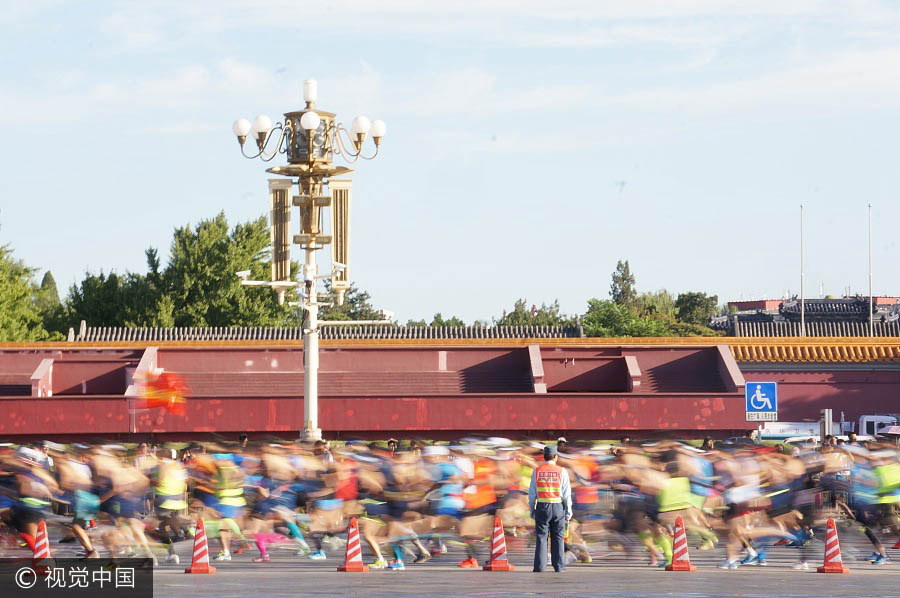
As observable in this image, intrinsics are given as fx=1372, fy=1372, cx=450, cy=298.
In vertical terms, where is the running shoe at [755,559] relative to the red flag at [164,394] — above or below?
below

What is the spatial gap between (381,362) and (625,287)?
300 ft

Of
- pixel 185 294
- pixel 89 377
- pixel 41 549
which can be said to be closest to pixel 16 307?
pixel 185 294

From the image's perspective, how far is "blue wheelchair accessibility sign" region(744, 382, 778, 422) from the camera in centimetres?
3419

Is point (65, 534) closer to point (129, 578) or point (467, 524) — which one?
point (129, 578)

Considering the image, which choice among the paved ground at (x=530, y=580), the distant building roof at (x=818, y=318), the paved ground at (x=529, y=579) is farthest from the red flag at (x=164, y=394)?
the distant building roof at (x=818, y=318)

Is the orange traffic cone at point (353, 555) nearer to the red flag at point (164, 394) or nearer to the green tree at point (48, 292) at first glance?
the red flag at point (164, 394)

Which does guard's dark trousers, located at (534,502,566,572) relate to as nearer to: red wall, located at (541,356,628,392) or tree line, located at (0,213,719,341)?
red wall, located at (541,356,628,392)

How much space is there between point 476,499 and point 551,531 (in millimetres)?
1688

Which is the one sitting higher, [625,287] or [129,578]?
[625,287]

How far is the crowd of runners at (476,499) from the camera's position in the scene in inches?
734

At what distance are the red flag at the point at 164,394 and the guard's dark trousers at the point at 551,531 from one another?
25483mm

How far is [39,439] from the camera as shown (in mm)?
41031

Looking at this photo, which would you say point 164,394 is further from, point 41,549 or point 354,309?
point 354,309

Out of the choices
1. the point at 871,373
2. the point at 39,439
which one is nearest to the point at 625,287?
the point at 871,373
